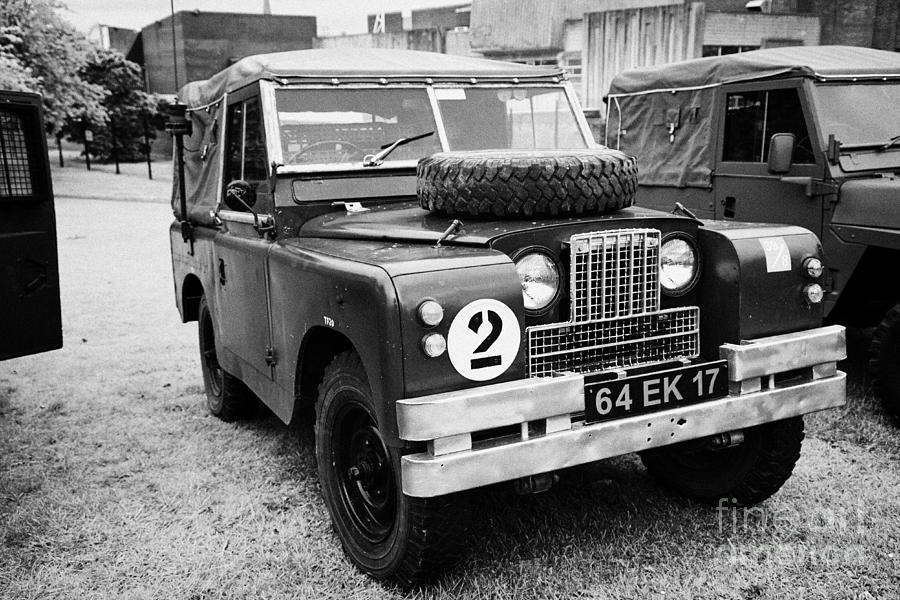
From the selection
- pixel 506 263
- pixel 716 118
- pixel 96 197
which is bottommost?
pixel 96 197

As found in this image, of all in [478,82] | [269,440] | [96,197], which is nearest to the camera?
[478,82]

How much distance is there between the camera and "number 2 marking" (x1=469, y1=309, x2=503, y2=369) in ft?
8.93

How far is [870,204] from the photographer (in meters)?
5.16

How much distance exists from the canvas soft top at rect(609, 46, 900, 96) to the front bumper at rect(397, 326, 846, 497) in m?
3.30

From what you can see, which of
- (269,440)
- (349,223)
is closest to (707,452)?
(349,223)

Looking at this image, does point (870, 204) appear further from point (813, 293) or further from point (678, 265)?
point (678, 265)

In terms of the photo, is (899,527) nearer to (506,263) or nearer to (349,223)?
(506,263)

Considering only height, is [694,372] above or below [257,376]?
above

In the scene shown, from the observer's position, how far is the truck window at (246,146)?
4105 millimetres

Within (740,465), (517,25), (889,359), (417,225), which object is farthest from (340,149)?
(517,25)

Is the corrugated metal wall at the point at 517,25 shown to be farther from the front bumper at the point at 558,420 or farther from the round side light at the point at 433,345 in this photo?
the round side light at the point at 433,345

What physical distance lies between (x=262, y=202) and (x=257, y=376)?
2.91ft

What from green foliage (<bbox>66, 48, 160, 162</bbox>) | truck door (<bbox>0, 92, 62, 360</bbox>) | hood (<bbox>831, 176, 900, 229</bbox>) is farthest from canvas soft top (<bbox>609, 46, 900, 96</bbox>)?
green foliage (<bbox>66, 48, 160, 162</bbox>)

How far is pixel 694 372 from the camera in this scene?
121 inches
